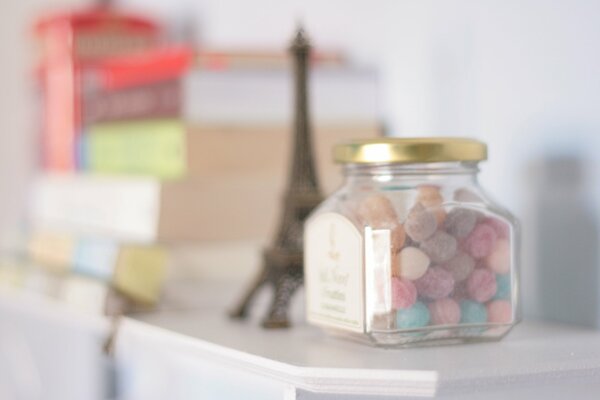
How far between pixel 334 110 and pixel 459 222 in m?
0.30

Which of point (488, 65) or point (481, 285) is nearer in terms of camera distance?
point (481, 285)

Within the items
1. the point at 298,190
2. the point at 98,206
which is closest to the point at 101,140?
the point at 98,206

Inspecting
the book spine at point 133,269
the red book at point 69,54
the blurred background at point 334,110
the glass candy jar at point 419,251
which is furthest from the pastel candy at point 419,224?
the red book at point 69,54

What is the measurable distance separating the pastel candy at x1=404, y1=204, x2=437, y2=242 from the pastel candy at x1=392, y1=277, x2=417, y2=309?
24 mm

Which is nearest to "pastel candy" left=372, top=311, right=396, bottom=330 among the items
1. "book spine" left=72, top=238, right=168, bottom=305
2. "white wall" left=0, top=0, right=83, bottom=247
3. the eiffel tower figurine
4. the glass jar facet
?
the glass jar facet

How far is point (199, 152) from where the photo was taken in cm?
83

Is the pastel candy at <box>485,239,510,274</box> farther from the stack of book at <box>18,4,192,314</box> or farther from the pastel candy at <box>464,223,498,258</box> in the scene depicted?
the stack of book at <box>18,4,192,314</box>

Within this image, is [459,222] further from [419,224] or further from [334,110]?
[334,110]

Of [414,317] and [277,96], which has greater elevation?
[277,96]

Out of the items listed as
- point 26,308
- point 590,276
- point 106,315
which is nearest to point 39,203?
point 26,308

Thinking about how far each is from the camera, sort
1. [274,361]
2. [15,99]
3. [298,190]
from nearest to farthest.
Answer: [274,361] < [298,190] < [15,99]

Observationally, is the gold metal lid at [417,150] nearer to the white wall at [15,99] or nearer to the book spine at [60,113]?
the book spine at [60,113]

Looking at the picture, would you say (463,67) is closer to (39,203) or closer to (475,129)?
(475,129)

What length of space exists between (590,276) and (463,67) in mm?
183
